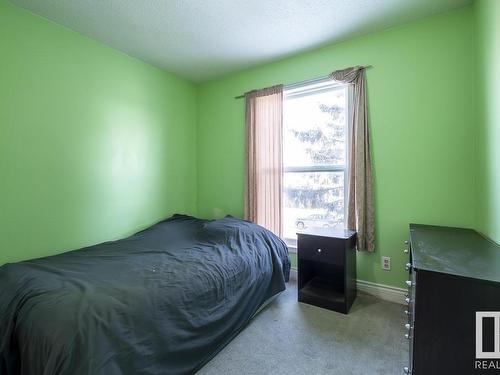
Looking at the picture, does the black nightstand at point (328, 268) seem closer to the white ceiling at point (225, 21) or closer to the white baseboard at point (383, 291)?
the white baseboard at point (383, 291)

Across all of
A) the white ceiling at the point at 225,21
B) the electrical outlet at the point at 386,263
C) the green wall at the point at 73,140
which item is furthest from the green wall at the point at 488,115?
the green wall at the point at 73,140

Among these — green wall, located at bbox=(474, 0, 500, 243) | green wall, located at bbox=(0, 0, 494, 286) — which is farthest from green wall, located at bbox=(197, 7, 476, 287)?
green wall, located at bbox=(474, 0, 500, 243)

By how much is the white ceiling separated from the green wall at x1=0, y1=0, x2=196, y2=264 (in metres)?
0.25

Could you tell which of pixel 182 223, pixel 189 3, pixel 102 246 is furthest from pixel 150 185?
pixel 189 3

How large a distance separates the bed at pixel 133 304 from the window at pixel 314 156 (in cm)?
78

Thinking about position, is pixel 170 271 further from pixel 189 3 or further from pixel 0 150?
pixel 189 3

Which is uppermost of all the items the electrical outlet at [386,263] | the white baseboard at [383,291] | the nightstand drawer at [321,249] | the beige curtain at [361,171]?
the beige curtain at [361,171]

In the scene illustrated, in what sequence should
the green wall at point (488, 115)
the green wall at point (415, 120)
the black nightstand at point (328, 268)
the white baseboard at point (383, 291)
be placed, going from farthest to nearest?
1. the white baseboard at point (383, 291)
2. the black nightstand at point (328, 268)
3. the green wall at point (415, 120)
4. the green wall at point (488, 115)

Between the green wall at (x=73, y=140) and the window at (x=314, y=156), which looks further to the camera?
the window at (x=314, y=156)

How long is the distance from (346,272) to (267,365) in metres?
1.01

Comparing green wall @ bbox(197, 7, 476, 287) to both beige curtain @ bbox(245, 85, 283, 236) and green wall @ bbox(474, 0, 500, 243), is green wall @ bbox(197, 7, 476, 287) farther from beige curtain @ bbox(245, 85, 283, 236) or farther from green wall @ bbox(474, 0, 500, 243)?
beige curtain @ bbox(245, 85, 283, 236)

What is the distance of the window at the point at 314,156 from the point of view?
8.53 ft

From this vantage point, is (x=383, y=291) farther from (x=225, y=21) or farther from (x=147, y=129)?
(x=147, y=129)

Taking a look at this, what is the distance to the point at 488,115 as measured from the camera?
1636 mm
